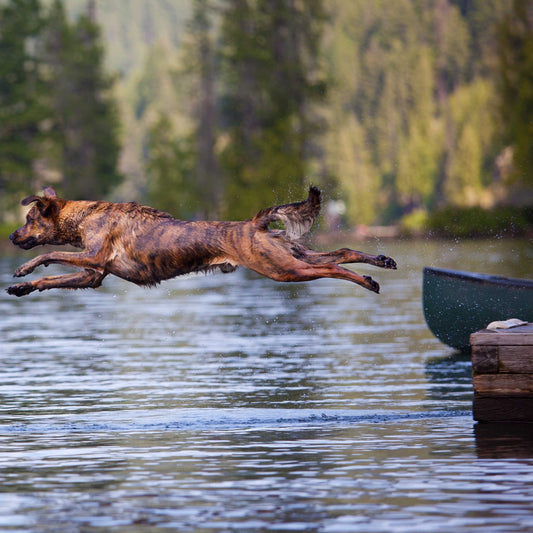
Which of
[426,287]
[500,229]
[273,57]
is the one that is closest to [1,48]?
[273,57]

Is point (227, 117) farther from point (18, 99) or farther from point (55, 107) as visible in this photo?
point (55, 107)

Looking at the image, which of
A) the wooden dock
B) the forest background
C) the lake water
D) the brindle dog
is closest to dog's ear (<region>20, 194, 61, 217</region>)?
the brindle dog

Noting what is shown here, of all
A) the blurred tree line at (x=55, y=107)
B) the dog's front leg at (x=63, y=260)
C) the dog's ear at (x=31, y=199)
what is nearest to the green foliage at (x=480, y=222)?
the blurred tree line at (x=55, y=107)

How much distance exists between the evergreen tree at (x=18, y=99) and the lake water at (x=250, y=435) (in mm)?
77687

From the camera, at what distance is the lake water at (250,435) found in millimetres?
11539

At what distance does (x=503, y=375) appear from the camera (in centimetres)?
1561

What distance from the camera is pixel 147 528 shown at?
10.9 m

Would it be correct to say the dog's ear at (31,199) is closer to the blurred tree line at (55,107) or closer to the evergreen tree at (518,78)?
the evergreen tree at (518,78)

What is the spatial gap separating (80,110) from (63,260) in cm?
10356

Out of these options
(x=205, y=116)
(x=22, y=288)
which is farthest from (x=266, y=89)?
(x=22, y=288)

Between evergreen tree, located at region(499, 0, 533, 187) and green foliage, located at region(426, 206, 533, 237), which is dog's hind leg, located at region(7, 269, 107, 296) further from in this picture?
→ evergreen tree, located at region(499, 0, 533, 187)

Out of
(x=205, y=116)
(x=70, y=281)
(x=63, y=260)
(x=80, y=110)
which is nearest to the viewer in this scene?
(x=63, y=260)

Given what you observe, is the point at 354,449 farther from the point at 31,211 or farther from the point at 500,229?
the point at 500,229

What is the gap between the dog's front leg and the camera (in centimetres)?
1473
